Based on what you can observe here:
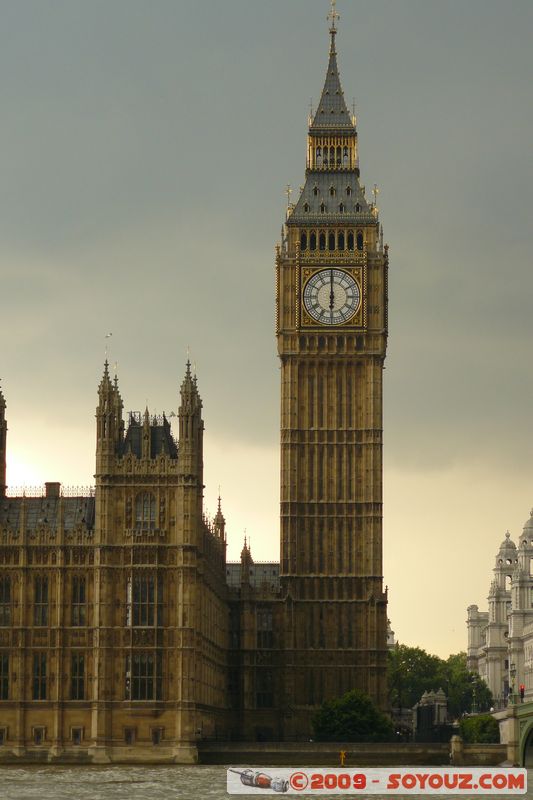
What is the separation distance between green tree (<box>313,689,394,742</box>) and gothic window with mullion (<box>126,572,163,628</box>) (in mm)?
21549

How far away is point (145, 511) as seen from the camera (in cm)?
13912

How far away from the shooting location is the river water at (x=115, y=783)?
351 feet

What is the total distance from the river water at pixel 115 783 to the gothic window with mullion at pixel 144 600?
9.37 m

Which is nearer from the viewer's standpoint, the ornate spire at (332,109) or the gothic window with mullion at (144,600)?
the gothic window with mullion at (144,600)

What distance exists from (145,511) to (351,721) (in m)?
25.7

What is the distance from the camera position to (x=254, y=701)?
6639 inches

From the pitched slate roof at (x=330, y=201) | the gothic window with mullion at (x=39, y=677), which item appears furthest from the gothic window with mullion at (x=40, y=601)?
the pitched slate roof at (x=330, y=201)

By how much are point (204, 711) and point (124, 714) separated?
35.2 feet

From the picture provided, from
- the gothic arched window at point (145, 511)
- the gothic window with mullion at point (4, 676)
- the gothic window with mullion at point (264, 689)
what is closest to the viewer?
the gothic window with mullion at point (4, 676)

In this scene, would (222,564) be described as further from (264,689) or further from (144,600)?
(144,600)

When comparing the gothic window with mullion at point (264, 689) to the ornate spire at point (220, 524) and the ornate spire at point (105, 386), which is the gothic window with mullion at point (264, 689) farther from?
the ornate spire at point (105, 386)

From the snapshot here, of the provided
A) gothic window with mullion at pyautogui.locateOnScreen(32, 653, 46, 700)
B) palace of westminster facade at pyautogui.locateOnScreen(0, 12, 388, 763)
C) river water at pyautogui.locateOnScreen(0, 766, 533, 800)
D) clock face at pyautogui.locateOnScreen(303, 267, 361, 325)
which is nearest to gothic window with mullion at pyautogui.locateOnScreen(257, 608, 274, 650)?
palace of westminster facade at pyautogui.locateOnScreen(0, 12, 388, 763)

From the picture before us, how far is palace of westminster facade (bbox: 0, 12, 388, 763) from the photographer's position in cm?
13725

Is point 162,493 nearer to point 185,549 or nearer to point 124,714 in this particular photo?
point 185,549
